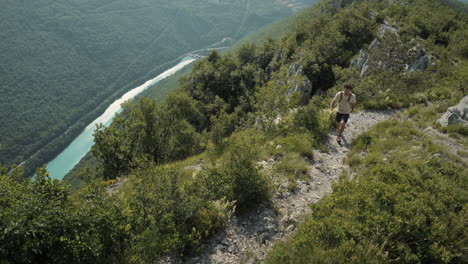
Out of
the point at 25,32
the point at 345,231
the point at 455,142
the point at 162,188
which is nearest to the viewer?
the point at 345,231

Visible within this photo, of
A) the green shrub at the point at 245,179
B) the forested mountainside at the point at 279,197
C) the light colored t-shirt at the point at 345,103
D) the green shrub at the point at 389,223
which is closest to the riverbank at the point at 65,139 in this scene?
the forested mountainside at the point at 279,197

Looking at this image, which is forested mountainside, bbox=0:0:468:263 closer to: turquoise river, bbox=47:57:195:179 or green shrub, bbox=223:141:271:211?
green shrub, bbox=223:141:271:211

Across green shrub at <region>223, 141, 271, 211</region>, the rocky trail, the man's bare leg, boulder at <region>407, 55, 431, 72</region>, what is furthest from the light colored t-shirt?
boulder at <region>407, 55, 431, 72</region>

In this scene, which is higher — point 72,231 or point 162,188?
point 72,231

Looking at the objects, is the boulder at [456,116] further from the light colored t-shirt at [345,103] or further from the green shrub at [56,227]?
the green shrub at [56,227]

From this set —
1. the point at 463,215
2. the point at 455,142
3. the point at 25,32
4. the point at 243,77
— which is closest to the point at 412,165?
the point at 463,215

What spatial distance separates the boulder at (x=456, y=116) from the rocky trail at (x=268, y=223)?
18.6ft

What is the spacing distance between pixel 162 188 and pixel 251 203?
248 cm

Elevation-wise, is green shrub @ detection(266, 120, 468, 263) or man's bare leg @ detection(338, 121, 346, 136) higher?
green shrub @ detection(266, 120, 468, 263)

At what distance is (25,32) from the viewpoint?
19350 centimetres

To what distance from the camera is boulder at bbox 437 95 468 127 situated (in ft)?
34.9

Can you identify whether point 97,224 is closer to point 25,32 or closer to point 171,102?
point 171,102

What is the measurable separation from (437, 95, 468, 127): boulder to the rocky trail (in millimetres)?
5659

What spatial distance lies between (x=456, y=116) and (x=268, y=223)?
10.3 metres
